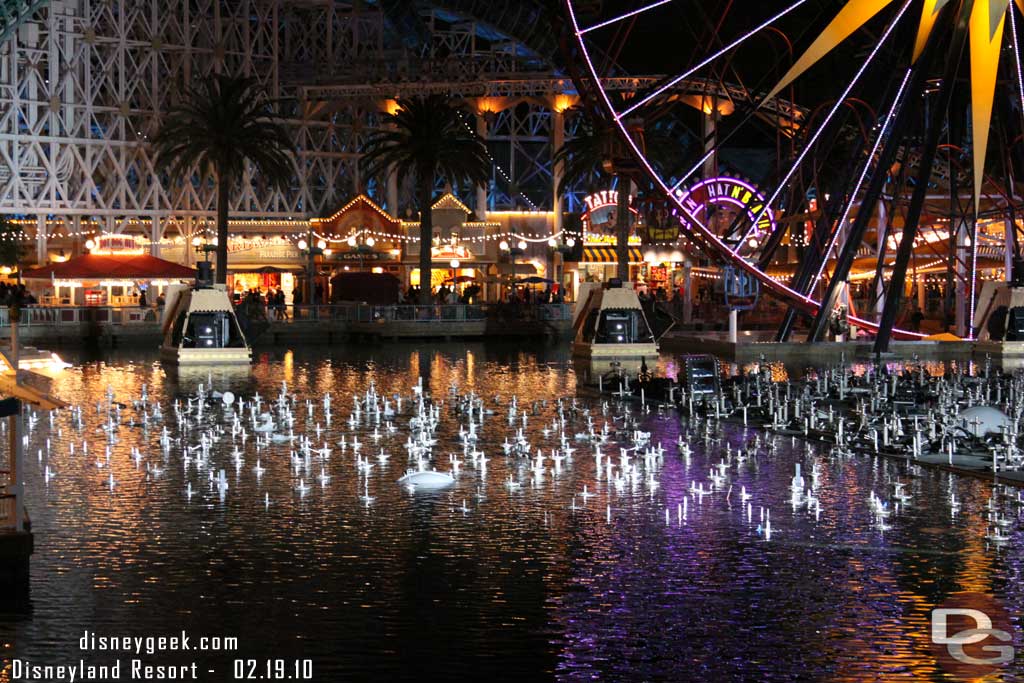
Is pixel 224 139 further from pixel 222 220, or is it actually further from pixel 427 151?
pixel 427 151

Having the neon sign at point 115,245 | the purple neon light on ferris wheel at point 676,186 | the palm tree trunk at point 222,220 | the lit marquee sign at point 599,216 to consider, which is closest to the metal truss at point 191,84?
the lit marquee sign at point 599,216

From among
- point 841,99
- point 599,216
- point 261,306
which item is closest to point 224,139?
point 261,306

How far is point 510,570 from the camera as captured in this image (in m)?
21.5

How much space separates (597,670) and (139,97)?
8103 cm

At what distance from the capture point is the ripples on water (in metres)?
17.8

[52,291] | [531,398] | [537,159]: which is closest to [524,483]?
[531,398]

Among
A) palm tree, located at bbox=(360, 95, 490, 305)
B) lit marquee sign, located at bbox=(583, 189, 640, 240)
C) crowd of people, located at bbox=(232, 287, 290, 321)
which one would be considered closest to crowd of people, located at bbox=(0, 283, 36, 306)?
crowd of people, located at bbox=(232, 287, 290, 321)

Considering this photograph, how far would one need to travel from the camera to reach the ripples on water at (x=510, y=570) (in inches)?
703

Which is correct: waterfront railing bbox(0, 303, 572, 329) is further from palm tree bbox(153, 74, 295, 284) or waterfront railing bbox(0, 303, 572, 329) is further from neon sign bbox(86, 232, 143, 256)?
neon sign bbox(86, 232, 143, 256)

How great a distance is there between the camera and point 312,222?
297 ft

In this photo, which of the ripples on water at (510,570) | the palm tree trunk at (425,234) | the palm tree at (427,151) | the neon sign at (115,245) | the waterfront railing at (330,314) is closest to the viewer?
the ripples on water at (510,570)

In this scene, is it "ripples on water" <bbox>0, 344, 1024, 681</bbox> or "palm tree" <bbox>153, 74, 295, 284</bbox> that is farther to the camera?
"palm tree" <bbox>153, 74, 295, 284</bbox>

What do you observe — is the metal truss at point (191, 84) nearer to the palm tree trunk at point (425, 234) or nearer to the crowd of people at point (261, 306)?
the crowd of people at point (261, 306)

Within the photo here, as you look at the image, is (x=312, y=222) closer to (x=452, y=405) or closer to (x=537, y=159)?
(x=537, y=159)
